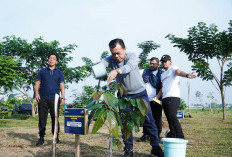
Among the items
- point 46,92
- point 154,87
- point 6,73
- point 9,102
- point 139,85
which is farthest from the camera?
point 9,102

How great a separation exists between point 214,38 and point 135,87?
9155mm

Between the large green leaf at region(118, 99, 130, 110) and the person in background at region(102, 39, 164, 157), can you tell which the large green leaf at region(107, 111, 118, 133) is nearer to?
the large green leaf at region(118, 99, 130, 110)

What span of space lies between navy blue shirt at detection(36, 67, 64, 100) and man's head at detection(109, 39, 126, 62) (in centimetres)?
216

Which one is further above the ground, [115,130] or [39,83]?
[39,83]

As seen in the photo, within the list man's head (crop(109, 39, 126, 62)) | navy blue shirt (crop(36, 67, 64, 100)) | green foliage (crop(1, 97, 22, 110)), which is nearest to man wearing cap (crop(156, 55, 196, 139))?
man's head (crop(109, 39, 126, 62))

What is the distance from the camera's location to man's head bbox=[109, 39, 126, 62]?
2.41 metres

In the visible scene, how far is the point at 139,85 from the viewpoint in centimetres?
286

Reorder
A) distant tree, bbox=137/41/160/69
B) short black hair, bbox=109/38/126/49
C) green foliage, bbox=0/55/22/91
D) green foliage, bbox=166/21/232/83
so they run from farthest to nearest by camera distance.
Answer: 1. distant tree, bbox=137/41/160/69
2. green foliage, bbox=166/21/232/83
3. green foliage, bbox=0/55/22/91
4. short black hair, bbox=109/38/126/49

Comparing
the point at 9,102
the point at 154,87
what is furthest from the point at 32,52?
the point at 154,87

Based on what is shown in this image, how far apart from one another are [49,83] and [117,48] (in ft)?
7.54

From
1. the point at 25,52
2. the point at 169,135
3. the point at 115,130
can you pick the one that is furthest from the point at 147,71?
the point at 25,52

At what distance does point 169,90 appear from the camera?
3.66 metres

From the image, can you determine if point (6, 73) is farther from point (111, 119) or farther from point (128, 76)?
point (111, 119)

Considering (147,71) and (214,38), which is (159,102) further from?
(214,38)
